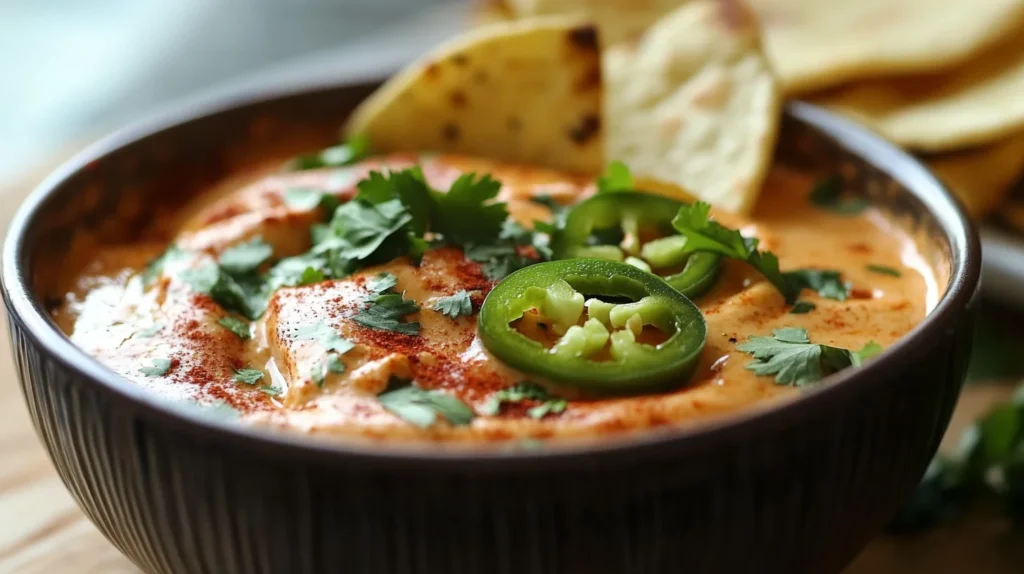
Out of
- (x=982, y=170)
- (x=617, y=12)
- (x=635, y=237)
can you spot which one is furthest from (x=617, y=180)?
(x=982, y=170)

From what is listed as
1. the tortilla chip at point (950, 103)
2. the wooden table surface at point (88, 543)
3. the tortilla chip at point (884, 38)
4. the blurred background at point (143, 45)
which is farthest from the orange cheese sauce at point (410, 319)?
the blurred background at point (143, 45)

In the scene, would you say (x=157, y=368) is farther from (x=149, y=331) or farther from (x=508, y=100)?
(x=508, y=100)

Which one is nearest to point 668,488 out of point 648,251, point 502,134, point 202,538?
point 202,538

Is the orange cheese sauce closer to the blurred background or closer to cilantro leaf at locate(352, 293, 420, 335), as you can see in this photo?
cilantro leaf at locate(352, 293, 420, 335)

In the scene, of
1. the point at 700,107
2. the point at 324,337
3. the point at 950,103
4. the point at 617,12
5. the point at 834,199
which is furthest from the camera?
the point at 617,12

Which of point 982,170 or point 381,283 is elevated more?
point 381,283

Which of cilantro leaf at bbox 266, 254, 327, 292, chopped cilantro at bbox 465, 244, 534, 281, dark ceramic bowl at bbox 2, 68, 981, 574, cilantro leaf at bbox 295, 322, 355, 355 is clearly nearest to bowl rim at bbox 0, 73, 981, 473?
dark ceramic bowl at bbox 2, 68, 981, 574

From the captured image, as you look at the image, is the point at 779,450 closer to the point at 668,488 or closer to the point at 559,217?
the point at 668,488

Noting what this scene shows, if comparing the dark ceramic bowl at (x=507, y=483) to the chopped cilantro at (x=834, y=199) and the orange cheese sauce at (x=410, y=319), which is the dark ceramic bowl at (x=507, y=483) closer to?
the orange cheese sauce at (x=410, y=319)

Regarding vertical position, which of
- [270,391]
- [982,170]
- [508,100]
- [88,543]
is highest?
[508,100]
